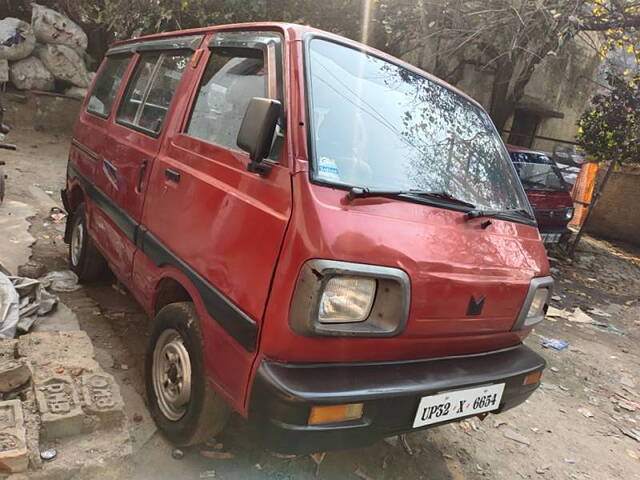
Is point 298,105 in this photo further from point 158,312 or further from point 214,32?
point 158,312

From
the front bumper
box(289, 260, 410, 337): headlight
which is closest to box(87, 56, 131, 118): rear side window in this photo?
box(289, 260, 410, 337): headlight

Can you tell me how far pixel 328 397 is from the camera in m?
1.65

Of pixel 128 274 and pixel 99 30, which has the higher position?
pixel 99 30

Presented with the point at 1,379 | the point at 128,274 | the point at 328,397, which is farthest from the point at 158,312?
the point at 328,397

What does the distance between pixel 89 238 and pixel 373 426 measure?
9.50 ft

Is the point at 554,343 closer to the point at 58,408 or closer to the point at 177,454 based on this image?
the point at 177,454

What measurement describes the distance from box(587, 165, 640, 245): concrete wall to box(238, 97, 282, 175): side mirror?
11225mm

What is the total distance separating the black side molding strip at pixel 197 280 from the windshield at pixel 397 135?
2.05 feet

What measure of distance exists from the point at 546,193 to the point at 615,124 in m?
3.07

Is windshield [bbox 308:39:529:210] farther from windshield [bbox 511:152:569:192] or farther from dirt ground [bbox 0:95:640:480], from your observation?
windshield [bbox 511:152:569:192]

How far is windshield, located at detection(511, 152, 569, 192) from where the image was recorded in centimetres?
777

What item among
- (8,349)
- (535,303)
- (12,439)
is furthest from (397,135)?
(8,349)

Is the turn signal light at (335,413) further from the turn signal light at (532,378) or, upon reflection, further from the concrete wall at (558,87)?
the concrete wall at (558,87)

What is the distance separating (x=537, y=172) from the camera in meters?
7.91
